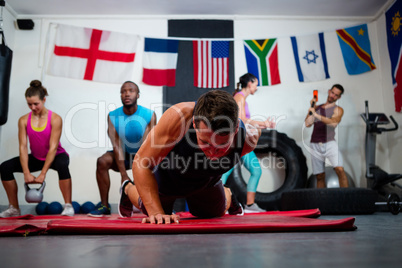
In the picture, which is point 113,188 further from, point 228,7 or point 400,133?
point 400,133

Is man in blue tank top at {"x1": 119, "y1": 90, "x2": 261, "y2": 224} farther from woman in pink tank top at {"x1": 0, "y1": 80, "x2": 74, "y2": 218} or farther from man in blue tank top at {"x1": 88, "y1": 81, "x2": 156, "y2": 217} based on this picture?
woman in pink tank top at {"x1": 0, "y1": 80, "x2": 74, "y2": 218}

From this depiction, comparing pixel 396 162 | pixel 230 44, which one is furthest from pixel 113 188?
pixel 396 162

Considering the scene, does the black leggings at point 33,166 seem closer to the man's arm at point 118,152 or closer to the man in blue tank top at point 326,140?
the man's arm at point 118,152

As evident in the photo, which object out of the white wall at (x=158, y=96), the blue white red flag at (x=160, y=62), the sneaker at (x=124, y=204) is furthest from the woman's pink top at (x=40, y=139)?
the blue white red flag at (x=160, y=62)

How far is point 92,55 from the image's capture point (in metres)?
5.14

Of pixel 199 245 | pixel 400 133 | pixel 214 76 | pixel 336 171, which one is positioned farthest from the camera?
pixel 214 76

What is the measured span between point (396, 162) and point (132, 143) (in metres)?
3.54

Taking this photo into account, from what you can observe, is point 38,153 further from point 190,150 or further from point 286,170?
point 286,170

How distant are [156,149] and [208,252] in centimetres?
77

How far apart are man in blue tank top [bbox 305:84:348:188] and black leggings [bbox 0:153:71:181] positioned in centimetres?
292

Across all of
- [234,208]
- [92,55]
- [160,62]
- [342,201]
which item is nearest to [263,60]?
[160,62]

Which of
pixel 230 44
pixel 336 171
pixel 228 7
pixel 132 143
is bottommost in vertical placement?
pixel 336 171

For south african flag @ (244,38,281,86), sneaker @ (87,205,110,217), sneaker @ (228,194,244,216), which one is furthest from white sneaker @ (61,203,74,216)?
south african flag @ (244,38,281,86)

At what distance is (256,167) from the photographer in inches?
148
